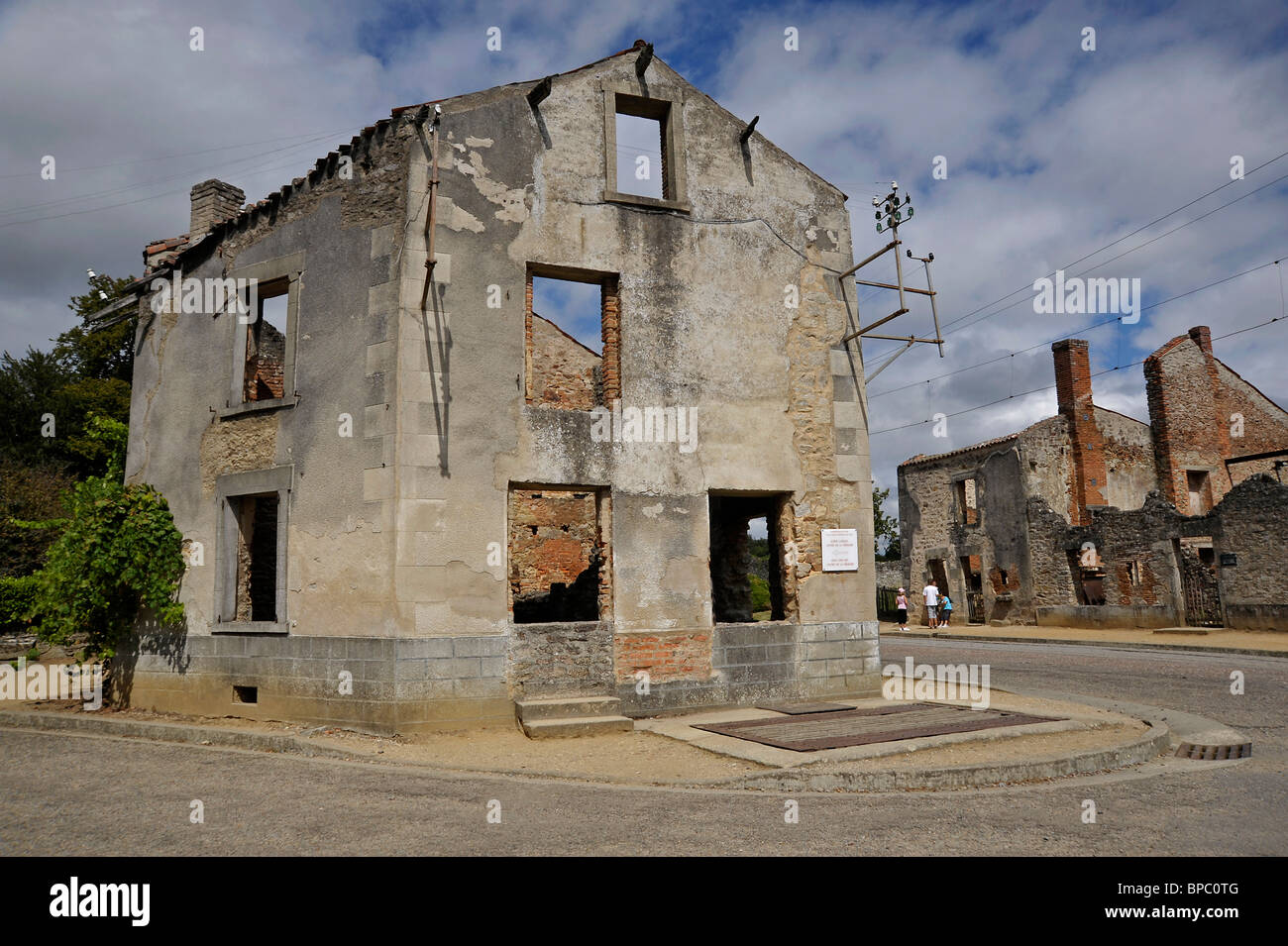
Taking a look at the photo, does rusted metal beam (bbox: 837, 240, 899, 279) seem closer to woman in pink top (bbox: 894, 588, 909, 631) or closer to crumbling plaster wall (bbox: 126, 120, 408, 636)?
crumbling plaster wall (bbox: 126, 120, 408, 636)

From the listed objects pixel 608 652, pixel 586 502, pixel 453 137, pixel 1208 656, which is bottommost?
pixel 1208 656

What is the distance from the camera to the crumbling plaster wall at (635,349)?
9688mm

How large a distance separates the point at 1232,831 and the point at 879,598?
33.6 meters

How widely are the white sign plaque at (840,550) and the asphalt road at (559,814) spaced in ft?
14.8

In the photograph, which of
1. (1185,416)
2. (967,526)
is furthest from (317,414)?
(1185,416)

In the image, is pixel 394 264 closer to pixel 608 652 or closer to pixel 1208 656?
pixel 608 652

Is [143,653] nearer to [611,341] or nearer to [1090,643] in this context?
[611,341]

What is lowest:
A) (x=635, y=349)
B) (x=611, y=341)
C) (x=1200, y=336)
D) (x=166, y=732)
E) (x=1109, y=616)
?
(x=1109, y=616)

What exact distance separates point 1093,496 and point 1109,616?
5.56 meters

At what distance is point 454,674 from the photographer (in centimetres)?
936

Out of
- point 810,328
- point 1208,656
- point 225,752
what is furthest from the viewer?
point 1208,656

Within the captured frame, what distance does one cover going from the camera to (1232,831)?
17.9ft

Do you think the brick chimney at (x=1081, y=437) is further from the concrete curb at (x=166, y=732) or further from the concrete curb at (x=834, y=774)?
the concrete curb at (x=166, y=732)
